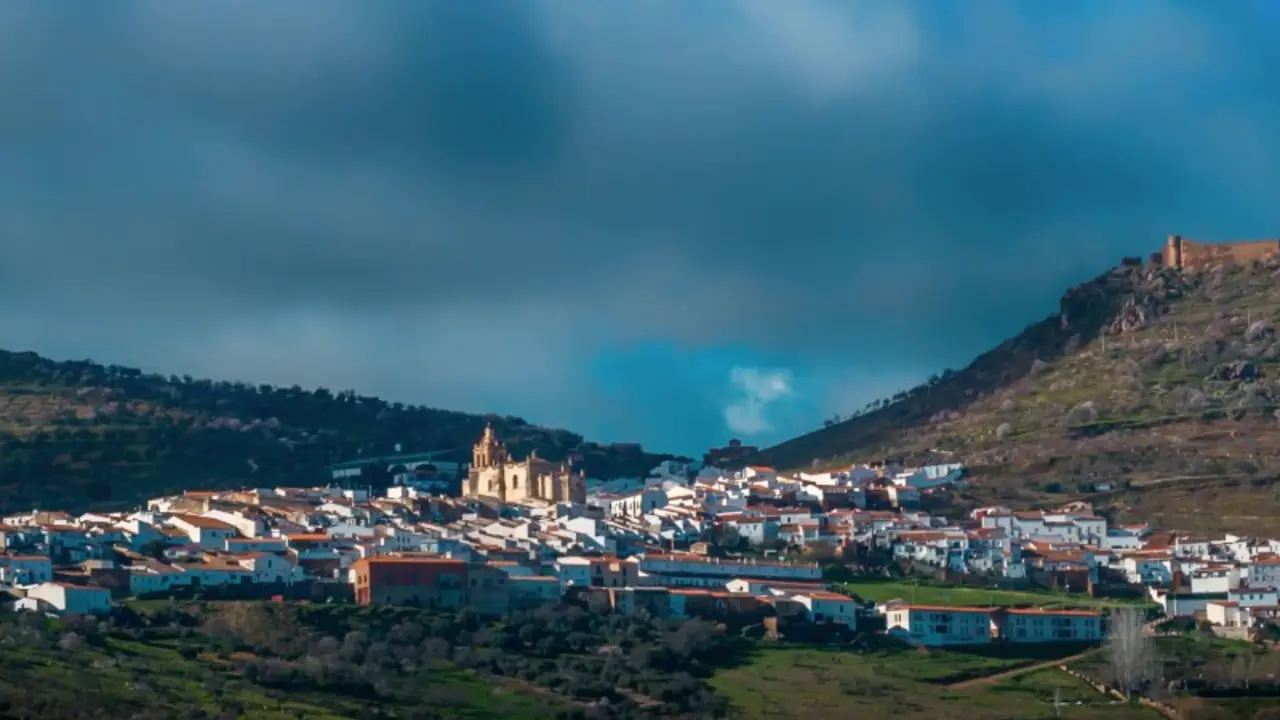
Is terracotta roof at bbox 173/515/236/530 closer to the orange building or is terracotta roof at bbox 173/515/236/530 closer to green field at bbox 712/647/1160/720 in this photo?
the orange building

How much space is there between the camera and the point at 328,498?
120 m

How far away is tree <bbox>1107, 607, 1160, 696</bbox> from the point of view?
279ft

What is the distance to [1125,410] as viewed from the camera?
14388 centimetres

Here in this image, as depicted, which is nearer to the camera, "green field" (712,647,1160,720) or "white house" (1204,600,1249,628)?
"green field" (712,647,1160,720)

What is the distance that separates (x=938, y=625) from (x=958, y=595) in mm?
8141

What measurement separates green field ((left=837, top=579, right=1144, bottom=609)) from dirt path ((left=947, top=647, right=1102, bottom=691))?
24.3 ft

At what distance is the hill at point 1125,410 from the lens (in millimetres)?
125875

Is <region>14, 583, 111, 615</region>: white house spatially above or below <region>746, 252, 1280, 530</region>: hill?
below

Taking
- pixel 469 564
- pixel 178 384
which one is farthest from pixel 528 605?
pixel 178 384

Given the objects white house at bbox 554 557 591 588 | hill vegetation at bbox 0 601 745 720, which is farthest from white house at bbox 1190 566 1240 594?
white house at bbox 554 557 591 588

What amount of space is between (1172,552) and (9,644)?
175 feet

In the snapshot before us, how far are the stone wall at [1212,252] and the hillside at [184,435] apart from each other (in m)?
39.1

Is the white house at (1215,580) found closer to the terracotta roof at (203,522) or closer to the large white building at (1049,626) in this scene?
the large white building at (1049,626)

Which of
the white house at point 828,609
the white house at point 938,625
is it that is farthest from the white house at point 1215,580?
the white house at point 828,609
